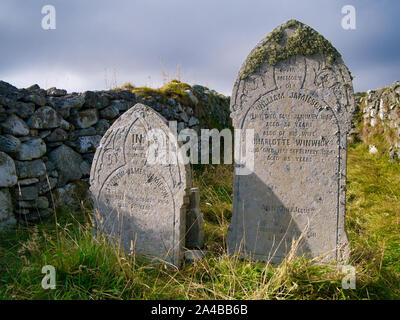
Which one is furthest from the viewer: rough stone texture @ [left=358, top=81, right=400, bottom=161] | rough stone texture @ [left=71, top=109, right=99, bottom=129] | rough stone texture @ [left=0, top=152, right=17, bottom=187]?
rough stone texture @ [left=358, top=81, right=400, bottom=161]

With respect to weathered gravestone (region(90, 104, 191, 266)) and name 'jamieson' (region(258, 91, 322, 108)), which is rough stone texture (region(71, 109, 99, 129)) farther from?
name 'jamieson' (region(258, 91, 322, 108))

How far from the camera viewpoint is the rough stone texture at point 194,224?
3732 millimetres

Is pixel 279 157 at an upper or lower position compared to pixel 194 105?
lower

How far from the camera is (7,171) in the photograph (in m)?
4.23

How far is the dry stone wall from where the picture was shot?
431 cm

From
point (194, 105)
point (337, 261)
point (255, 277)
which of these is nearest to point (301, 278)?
point (255, 277)

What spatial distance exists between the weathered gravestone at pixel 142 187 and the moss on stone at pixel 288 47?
46.6 inches

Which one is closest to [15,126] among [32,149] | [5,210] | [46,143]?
[32,149]

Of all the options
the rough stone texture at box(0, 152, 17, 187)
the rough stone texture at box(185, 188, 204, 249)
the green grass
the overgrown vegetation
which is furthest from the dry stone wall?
the rough stone texture at box(185, 188, 204, 249)

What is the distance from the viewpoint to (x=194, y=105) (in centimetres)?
762

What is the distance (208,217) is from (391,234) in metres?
2.44

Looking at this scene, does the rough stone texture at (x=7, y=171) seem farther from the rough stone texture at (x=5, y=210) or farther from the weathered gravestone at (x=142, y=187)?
the weathered gravestone at (x=142, y=187)

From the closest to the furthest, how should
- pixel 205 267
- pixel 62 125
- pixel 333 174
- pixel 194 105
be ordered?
pixel 205 267 < pixel 333 174 < pixel 62 125 < pixel 194 105
